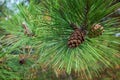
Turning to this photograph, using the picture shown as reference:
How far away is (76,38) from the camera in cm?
108

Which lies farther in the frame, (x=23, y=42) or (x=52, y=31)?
(x=23, y=42)

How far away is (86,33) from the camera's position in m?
1.12

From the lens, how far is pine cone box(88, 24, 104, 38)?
108 cm

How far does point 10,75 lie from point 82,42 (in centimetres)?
35

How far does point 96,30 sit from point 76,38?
0.07m

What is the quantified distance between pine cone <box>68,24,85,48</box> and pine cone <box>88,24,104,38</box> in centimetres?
3

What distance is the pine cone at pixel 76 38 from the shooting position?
1087 mm

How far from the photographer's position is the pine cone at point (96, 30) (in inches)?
42.5

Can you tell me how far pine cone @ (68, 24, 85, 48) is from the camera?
1.09 meters

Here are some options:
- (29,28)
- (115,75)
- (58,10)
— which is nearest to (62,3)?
(58,10)

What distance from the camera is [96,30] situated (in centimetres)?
108

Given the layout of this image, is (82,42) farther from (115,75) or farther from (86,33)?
(115,75)

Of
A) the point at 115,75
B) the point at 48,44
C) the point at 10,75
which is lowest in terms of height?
the point at 115,75

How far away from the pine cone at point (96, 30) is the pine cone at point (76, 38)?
0.03m
